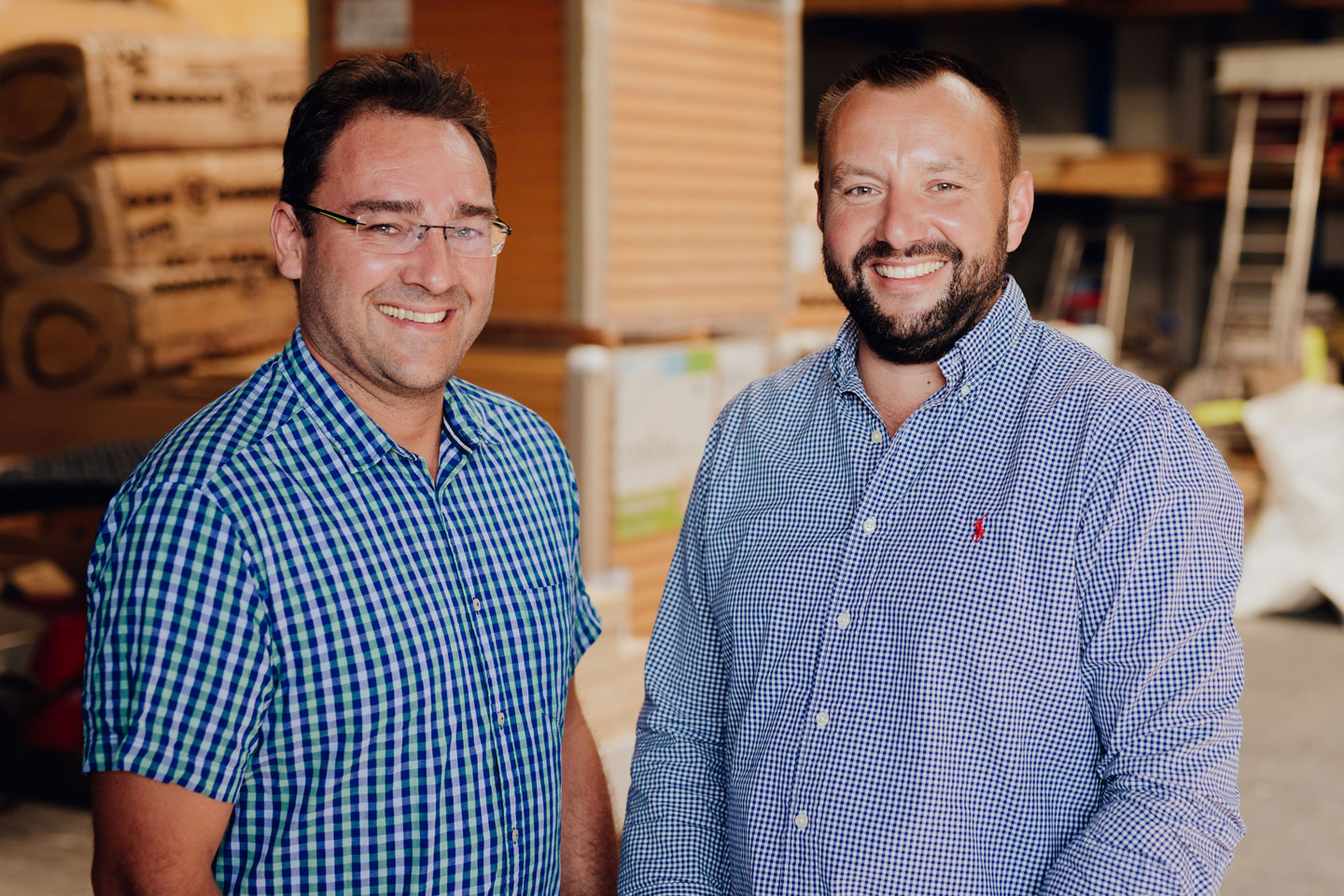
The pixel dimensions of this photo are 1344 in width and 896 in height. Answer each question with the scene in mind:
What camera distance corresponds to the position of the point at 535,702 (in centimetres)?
176

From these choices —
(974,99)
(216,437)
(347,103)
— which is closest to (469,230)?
(347,103)

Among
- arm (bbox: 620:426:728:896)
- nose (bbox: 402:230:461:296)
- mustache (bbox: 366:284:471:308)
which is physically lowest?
arm (bbox: 620:426:728:896)

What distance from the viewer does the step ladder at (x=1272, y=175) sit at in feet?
34.9

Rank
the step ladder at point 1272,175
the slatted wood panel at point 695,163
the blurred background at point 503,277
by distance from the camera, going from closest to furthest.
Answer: the blurred background at point 503,277 < the slatted wood panel at point 695,163 < the step ladder at point 1272,175

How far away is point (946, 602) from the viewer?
1618 millimetres

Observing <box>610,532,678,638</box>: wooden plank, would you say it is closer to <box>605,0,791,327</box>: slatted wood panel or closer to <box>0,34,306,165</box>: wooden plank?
<box>605,0,791,327</box>: slatted wood panel

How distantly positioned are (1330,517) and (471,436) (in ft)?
20.7

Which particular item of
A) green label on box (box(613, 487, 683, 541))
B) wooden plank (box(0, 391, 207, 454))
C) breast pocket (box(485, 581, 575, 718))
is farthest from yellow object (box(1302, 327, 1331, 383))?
breast pocket (box(485, 581, 575, 718))

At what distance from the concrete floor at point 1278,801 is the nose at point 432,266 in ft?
8.15

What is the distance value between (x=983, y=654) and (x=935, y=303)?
432 mm

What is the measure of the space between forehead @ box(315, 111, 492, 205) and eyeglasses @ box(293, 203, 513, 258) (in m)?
0.03

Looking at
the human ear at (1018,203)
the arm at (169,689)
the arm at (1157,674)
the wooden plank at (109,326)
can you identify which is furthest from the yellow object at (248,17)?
the arm at (1157,674)

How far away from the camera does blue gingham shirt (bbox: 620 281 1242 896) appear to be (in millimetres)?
1521

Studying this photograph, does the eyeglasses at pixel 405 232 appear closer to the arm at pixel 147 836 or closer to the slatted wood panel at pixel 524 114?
the arm at pixel 147 836
